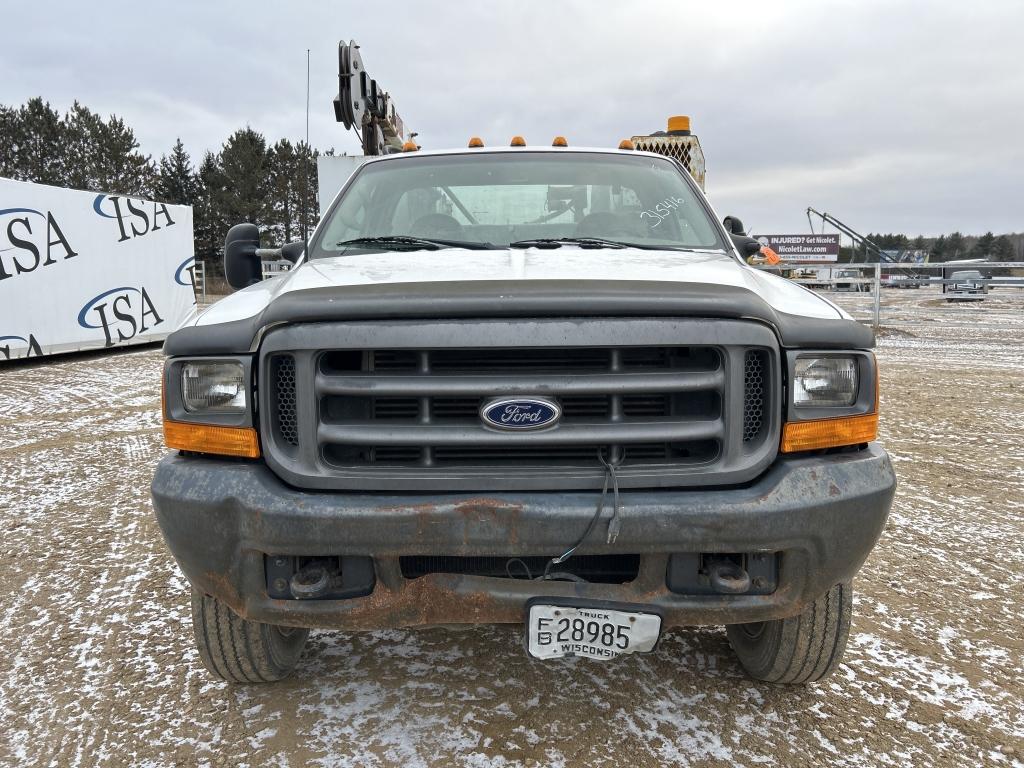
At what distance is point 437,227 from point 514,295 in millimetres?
1330

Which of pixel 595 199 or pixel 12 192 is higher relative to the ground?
pixel 12 192

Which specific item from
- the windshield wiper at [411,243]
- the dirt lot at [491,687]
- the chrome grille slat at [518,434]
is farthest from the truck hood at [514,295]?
the dirt lot at [491,687]

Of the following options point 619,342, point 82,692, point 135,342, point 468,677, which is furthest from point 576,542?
point 135,342

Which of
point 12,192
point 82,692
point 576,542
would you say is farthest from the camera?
point 12,192

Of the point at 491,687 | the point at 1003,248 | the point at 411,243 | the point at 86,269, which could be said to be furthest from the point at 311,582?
the point at 1003,248

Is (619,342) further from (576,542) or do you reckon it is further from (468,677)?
(468,677)

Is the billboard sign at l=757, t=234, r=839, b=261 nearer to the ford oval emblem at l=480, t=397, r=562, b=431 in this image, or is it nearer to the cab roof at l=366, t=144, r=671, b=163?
the cab roof at l=366, t=144, r=671, b=163

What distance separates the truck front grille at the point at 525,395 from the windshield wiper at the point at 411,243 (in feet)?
3.14

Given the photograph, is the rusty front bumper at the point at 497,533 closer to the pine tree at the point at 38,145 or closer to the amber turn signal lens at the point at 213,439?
the amber turn signal lens at the point at 213,439

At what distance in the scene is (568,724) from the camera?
2.32m

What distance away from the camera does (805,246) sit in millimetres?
29844

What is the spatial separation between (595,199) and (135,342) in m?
12.8

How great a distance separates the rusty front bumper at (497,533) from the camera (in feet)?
6.15

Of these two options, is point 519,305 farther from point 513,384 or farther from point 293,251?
point 293,251
